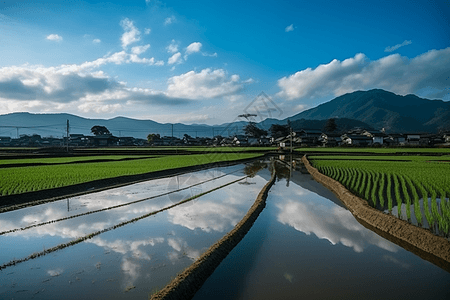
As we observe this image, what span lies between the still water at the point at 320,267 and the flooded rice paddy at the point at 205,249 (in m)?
0.02

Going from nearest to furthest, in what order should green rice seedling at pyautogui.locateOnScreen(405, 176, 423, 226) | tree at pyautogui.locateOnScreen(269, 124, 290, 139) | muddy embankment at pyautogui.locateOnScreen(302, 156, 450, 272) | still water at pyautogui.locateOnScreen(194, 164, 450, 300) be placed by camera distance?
still water at pyautogui.locateOnScreen(194, 164, 450, 300)
muddy embankment at pyautogui.locateOnScreen(302, 156, 450, 272)
green rice seedling at pyautogui.locateOnScreen(405, 176, 423, 226)
tree at pyautogui.locateOnScreen(269, 124, 290, 139)

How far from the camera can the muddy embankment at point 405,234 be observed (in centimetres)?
527

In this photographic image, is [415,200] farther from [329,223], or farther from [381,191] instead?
[329,223]

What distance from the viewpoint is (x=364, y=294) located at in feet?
13.6

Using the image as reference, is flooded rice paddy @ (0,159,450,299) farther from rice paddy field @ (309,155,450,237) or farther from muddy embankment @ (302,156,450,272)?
rice paddy field @ (309,155,450,237)

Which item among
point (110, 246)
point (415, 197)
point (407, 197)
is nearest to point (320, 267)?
point (110, 246)

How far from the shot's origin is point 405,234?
251 inches

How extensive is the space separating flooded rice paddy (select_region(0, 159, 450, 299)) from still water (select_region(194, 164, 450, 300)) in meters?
0.02

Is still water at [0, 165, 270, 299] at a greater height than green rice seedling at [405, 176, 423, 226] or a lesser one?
lesser

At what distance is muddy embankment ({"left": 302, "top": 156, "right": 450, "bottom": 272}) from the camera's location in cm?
527

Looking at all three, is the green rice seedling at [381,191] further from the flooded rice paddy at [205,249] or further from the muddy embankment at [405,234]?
the flooded rice paddy at [205,249]

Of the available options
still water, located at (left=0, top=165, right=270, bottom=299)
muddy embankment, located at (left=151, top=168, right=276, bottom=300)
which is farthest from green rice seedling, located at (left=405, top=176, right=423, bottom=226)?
still water, located at (left=0, top=165, right=270, bottom=299)


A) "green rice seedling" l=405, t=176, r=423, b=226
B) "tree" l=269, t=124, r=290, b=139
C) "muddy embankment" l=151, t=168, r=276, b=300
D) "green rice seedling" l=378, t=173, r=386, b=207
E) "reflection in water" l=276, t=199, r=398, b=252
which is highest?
"tree" l=269, t=124, r=290, b=139

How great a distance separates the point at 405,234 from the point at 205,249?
5091 millimetres
